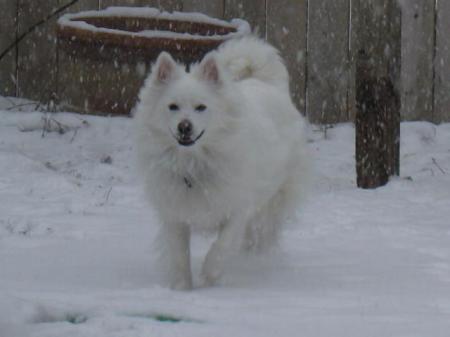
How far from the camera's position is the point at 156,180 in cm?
469

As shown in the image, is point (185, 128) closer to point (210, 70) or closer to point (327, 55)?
point (210, 70)

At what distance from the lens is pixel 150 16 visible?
870cm

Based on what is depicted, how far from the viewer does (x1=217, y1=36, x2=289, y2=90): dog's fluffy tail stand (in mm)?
5574

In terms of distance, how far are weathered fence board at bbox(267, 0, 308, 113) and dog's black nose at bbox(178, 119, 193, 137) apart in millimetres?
4619

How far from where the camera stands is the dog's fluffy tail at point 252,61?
5.57 metres

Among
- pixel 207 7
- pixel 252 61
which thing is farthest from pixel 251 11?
pixel 252 61

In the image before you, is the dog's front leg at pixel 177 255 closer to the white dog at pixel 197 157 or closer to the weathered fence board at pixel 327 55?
the white dog at pixel 197 157

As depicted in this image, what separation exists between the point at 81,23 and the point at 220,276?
4.08 metres

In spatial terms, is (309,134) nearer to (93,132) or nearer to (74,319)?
(93,132)

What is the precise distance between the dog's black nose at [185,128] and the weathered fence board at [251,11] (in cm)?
471

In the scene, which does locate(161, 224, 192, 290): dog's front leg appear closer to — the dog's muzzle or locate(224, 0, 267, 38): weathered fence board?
the dog's muzzle

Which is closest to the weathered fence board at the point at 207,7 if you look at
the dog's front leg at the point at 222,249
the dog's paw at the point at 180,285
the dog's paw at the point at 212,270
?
the dog's front leg at the point at 222,249

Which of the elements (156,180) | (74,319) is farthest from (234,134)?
Answer: (74,319)

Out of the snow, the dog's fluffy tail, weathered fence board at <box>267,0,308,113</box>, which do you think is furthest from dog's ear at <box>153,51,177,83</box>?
weathered fence board at <box>267,0,308,113</box>
